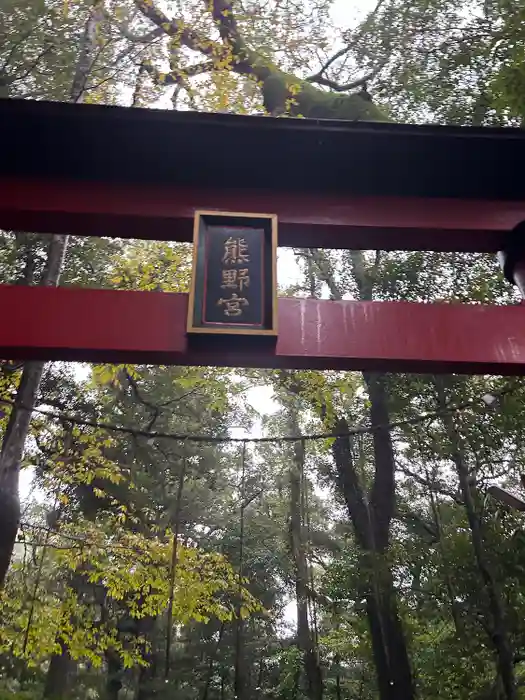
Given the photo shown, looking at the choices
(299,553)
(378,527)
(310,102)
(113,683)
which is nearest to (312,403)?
(378,527)

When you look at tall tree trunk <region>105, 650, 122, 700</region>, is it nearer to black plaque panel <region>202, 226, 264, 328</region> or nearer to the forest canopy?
the forest canopy

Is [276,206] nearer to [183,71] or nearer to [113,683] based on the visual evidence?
[183,71]

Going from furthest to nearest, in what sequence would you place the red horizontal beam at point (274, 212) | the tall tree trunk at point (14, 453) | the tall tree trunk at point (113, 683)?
1. the tall tree trunk at point (113, 683)
2. the tall tree trunk at point (14, 453)
3. the red horizontal beam at point (274, 212)

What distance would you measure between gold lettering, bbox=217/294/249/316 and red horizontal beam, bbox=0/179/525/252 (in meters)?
0.77

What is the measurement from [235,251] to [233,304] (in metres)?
0.36

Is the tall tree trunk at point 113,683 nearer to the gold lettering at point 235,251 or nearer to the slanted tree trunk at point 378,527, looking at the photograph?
the slanted tree trunk at point 378,527

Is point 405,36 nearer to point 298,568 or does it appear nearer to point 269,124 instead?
point 269,124

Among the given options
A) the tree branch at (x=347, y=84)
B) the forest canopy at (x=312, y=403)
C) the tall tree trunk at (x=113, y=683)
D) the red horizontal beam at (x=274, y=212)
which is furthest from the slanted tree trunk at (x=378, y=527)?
the tall tree trunk at (x=113, y=683)

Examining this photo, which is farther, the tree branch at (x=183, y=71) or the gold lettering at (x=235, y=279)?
the tree branch at (x=183, y=71)

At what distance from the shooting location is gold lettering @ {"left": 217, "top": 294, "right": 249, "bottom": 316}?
2.64m

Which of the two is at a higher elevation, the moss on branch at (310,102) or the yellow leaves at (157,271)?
the moss on branch at (310,102)

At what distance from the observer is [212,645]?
14344mm

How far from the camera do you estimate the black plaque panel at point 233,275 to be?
2590mm

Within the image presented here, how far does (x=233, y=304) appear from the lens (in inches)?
105
